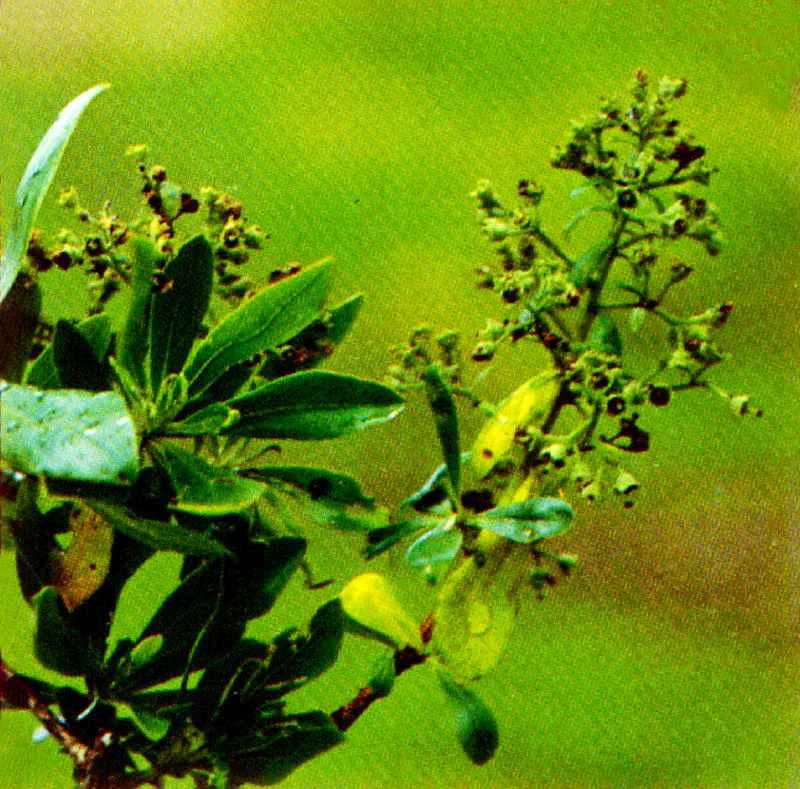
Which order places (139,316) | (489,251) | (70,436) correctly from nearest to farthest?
(70,436), (139,316), (489,251)

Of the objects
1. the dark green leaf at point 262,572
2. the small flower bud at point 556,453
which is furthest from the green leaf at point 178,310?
the small flower bud at point 556,453

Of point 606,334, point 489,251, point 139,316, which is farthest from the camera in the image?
point 489,251

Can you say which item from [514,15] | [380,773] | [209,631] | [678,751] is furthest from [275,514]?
[514,15]

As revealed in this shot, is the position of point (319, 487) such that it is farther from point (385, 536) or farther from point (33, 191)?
point (33, 191)

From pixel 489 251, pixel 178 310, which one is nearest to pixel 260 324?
pixel 178 310

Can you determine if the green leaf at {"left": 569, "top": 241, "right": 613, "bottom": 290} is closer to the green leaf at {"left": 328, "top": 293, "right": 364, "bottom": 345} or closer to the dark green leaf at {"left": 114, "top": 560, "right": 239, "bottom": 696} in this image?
the green leaf at {"left": 328, "top": 293, "right": 364, "bottom": 345}

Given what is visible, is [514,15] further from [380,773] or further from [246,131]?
[380,773]

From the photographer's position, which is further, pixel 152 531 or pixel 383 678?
pixel 383 678
